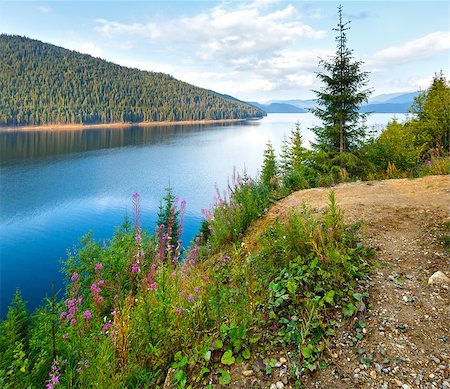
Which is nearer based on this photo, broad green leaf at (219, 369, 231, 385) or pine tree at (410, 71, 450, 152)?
broad green leaf at (219, 369, 231, 385)

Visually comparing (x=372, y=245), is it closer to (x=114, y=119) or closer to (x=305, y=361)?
(x=305, y=361)

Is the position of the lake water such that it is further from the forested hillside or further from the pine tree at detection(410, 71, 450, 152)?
the forested hillside

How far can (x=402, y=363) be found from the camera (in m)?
2.45

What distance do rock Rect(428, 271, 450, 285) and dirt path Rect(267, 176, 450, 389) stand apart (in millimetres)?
70

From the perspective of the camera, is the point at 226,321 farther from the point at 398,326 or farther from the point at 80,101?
the point at 80,101

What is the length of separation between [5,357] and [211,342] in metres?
4.46

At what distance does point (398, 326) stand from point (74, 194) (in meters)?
34.8

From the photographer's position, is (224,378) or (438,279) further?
(438,279)

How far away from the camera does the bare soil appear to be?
238 centimetres

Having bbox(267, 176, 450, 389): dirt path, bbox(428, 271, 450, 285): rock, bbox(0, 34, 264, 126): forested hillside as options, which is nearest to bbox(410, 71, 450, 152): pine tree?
bbox(267, 176, 450, 389): dirt path

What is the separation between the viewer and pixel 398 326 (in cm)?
279

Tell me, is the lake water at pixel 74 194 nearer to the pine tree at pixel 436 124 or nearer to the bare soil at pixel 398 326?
the bare soil at pixel 398 326

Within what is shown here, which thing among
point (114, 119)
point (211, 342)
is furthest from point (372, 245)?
point (114, 119)

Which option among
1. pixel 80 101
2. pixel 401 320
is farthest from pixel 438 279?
pixel 80 101
